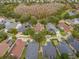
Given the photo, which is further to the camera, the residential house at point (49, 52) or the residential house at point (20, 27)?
the residential house at point (20, 27)

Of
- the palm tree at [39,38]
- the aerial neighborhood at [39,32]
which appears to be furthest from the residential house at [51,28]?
the palm tree at [39,38]

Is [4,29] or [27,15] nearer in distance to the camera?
[4,29]

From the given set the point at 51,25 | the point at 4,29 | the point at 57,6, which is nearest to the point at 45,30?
the point at 51,25

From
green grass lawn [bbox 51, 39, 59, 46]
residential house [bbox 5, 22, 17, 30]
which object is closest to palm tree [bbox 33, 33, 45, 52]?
green grass lawn [bbox 51, 39, 59, 46]

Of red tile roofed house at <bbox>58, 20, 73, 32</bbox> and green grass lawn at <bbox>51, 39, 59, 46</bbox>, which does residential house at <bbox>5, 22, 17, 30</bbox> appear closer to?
red tile roofed house at <bbox>58, 20, 73, 32</bbox>

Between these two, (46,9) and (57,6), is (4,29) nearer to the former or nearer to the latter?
(46,9)

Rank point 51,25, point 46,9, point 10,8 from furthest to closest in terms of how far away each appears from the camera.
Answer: point 10,8 → point 46,9 → point 51,25

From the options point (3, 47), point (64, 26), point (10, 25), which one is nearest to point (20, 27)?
point (10, 25)

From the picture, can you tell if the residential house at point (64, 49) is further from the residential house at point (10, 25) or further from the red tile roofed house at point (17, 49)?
the residential house at point (10, 25)
